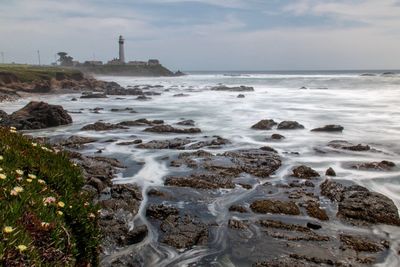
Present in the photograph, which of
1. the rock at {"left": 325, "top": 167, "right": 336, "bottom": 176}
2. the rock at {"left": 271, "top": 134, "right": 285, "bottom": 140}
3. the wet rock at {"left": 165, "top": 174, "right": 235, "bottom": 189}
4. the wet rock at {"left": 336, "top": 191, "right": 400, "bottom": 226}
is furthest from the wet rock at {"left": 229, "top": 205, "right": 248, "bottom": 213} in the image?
the rock at {"left": 271, "top": 134, "right": 285, "bottom": 140}

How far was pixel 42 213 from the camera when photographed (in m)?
5.30

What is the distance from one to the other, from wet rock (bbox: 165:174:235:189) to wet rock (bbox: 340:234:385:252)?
541cm

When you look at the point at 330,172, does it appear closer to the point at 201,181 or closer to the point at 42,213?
the point at 201,181

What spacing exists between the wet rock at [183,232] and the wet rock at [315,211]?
344 centimetres

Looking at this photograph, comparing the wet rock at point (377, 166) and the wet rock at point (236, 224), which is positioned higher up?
the wet rock at point (236, 224)

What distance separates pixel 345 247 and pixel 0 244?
27.5ft

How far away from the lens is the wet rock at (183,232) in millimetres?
10250

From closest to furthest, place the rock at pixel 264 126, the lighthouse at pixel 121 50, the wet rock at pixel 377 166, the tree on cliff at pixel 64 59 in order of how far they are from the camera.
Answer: the wet rock at pixel 377 166 < the rock at pixel 264 126 < the lighthouse at pixel 121 50 < the tree on cliff at pixel 64 59

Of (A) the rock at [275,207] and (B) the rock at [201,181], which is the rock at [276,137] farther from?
(A) the rock at [275,207]

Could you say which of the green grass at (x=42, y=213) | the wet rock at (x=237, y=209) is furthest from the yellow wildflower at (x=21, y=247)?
the wet rock at (x=237, y=209)

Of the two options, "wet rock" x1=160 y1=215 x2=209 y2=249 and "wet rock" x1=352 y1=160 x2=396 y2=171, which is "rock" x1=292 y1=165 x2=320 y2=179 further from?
"wet rock" x1=160 y1=215 x2=209 y2=249

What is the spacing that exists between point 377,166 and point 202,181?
27.1ft

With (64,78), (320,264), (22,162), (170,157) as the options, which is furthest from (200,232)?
(64,78)

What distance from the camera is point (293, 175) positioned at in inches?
655
